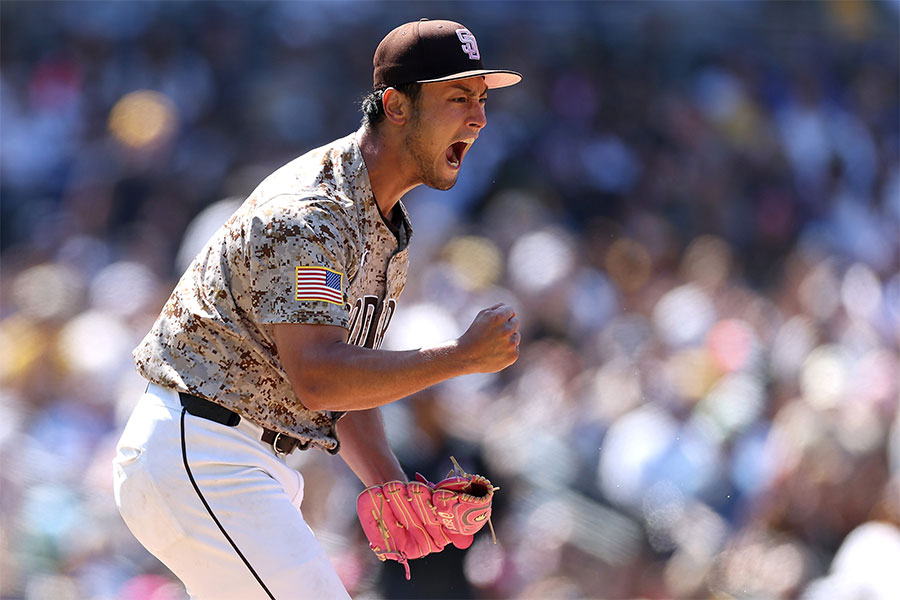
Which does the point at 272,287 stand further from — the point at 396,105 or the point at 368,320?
the point at 396,105

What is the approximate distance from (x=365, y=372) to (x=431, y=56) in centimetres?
77

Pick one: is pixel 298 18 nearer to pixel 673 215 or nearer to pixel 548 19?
pixel 548 19

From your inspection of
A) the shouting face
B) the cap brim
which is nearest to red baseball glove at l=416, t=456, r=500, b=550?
the shouting face

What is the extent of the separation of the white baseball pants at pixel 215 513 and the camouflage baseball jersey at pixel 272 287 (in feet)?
0.28

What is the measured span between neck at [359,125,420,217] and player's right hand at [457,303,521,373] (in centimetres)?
47

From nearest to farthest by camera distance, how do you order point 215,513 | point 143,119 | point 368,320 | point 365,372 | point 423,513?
point 365,372 < point 215,513 < point 368,320 < point 423,513 < point 143,119

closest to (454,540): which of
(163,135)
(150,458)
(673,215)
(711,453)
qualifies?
(150,458)

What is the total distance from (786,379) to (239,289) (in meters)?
4.52

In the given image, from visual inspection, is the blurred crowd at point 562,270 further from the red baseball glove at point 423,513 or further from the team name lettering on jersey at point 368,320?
the team name lettering on jersey at point 368,320

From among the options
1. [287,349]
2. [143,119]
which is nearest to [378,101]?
[287,349]

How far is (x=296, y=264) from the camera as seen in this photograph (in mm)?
2426

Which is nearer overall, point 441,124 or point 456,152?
point 441,124

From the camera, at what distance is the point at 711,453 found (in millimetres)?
5895

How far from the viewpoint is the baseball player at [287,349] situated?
7.93 ft
